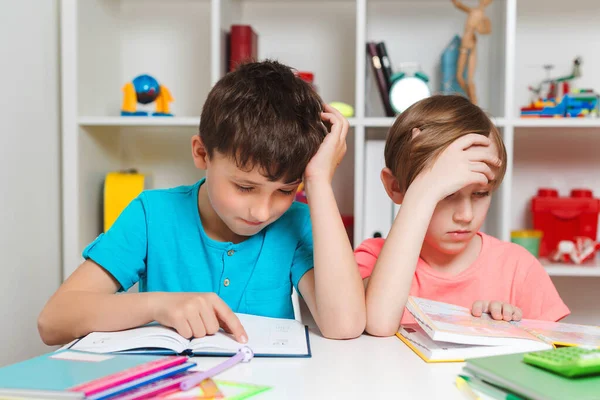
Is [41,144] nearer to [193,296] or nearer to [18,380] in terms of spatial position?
[193,296]

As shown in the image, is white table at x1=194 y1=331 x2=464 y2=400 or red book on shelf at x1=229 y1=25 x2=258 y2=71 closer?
white table at x1=194 y1=331 x2=464 y2=400

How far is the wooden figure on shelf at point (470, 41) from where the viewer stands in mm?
1920

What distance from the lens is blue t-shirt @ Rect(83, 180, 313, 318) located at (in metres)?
1.06

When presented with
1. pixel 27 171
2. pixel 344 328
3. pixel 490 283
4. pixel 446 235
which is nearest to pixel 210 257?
pixel 344 328

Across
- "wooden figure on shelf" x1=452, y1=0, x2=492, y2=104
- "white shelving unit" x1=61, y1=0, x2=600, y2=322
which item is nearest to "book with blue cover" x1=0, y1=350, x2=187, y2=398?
"white shelving unit" x1=61, y1=0, x2=600, y2=322

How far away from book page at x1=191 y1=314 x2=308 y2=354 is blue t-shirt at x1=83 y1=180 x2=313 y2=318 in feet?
0.41

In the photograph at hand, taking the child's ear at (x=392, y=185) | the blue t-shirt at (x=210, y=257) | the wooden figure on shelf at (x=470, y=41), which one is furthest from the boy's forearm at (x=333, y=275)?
the wooden figure on shelf at (x=470, y=41)

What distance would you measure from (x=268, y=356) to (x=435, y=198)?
391 mm

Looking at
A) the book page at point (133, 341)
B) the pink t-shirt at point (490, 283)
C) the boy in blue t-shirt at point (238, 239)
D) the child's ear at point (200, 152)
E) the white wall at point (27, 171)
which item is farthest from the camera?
the white wall at point (27, 171)

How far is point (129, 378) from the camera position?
0.59 m

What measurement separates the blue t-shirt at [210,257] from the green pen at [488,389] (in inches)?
16.8

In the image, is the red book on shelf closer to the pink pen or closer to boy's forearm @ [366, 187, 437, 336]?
boy's forearm @ [366, 187, 437, 336]

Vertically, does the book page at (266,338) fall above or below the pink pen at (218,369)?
below

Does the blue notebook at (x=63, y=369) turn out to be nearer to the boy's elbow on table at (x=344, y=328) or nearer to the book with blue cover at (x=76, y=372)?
the book with blue cover at (x=76, y=372)
